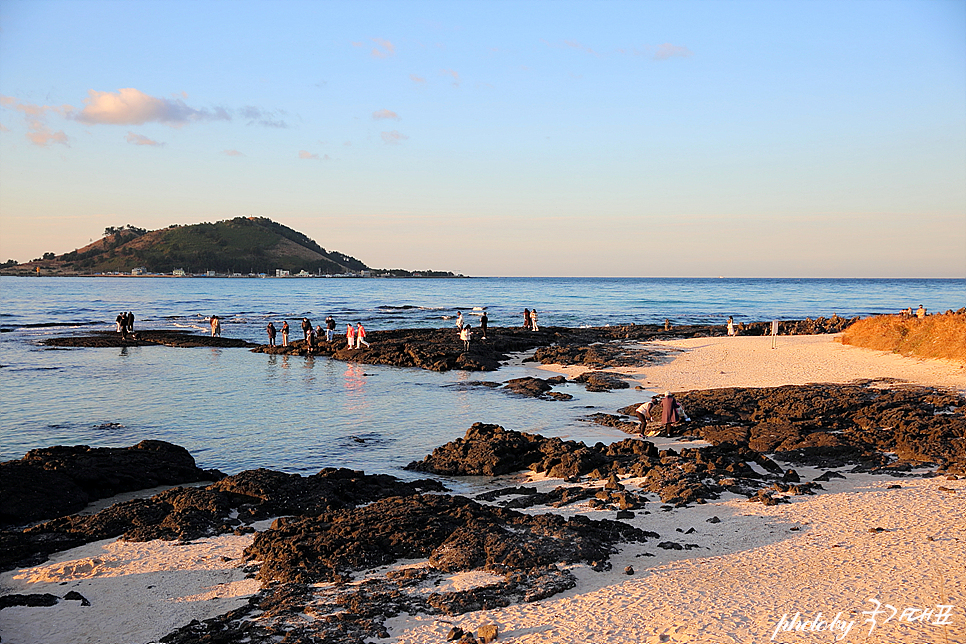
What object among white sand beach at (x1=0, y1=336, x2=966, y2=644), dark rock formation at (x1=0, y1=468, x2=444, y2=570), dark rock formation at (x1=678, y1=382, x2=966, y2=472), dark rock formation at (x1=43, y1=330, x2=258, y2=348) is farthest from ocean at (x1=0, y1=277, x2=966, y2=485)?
white sand beach at (x1=0, y1=336, x2=966, y2=644)

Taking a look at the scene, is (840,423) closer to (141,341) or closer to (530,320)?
(530,320)

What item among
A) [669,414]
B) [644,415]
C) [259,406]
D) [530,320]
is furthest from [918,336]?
[259,406]

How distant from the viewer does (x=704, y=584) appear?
310 inches

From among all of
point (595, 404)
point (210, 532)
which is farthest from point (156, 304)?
point (210, 532)

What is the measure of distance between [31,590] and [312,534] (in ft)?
11.1

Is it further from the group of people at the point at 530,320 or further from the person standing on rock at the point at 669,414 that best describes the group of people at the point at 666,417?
the group of people at the point at 530,320

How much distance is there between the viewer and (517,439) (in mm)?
14672

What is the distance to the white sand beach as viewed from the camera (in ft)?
22.4

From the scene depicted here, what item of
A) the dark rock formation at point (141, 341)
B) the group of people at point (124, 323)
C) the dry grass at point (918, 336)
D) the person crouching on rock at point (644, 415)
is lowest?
the dark rock formation at point (141, 341)

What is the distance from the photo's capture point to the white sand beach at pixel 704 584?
683 centimetres

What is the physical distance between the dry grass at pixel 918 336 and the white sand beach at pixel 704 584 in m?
18.2

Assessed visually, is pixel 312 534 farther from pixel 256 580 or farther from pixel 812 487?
pixel 812 487

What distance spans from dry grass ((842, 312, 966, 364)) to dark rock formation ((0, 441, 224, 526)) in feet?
88.4

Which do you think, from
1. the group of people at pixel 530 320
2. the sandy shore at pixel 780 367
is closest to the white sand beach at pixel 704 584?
the sandy shore at pixel 780 367
